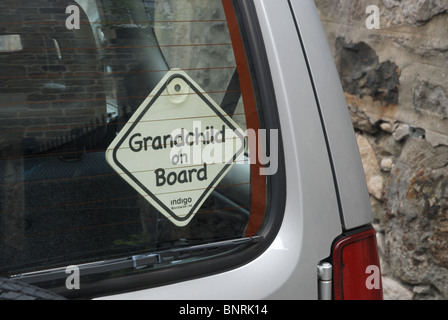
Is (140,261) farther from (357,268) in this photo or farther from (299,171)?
Result: (357,268)

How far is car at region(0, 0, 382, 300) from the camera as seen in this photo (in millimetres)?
1229

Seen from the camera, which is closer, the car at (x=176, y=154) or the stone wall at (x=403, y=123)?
the car at (x=176, y=154)

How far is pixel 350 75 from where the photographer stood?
10.2 ft

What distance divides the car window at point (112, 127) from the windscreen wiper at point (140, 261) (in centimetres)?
1

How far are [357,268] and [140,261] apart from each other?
0.60 m

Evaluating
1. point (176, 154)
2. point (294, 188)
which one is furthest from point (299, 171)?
point (176, 154)

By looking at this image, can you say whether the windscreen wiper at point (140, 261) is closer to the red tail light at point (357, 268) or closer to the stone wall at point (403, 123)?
the red tail light at point (357, 268)

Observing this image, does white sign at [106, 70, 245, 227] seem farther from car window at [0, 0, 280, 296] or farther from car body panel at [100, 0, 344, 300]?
car body panel at [100, 0, 344, 300]

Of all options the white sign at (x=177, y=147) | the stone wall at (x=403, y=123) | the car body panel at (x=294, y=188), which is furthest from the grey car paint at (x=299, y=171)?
the stone wall at (x=403, y=123)

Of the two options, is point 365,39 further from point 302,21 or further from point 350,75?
point 302,21

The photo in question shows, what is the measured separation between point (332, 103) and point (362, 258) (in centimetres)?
43

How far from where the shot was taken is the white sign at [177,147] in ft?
4.25

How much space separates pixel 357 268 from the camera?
1.46m
